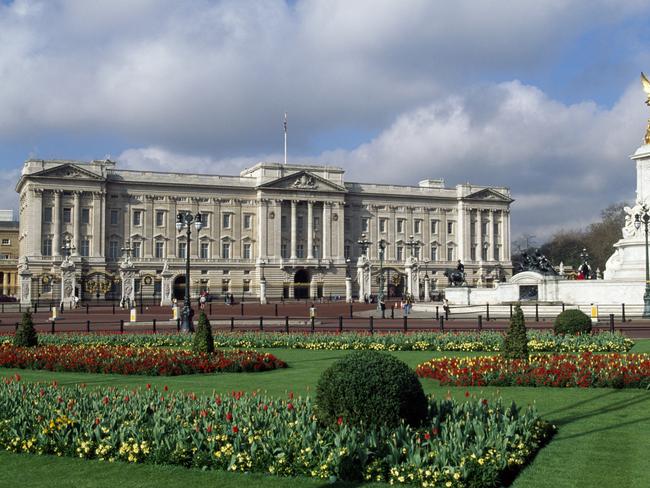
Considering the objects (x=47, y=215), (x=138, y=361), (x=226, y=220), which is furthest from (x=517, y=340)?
(x=226, y=220)

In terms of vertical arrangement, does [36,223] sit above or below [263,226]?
below

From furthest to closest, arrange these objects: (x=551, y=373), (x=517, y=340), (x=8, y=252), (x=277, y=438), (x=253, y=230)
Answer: (x=8, y=252) → (x=253, y=230) → (x=517, y=340) → (x=551, y=373) → (x=277, y=438)

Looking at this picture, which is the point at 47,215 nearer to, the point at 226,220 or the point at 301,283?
the point at 226,220

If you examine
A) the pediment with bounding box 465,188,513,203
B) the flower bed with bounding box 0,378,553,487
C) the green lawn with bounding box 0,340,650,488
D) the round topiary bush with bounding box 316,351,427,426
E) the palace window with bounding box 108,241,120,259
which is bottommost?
the green lawn with bounding box 0,340,650,488

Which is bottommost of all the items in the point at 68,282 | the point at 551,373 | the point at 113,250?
the point at 551,373

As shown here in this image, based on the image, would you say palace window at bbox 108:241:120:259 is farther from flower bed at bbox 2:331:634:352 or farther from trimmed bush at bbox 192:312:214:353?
trimmed bush at bbox 192:312:214:353

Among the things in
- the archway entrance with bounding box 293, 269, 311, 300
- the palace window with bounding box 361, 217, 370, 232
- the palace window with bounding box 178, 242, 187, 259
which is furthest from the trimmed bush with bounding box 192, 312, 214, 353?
the palace window with bounding box 361, 217, 370, 232

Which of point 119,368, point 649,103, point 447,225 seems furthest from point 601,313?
point 447,225

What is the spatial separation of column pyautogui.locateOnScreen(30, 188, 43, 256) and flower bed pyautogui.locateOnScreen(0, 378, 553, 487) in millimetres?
82433

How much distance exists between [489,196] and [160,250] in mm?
49563

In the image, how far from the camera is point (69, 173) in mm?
91500

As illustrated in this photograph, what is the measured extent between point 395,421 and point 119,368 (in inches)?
433

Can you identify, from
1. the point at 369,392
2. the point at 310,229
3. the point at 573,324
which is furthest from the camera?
the point at 310,229

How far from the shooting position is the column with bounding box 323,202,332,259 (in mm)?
104125
